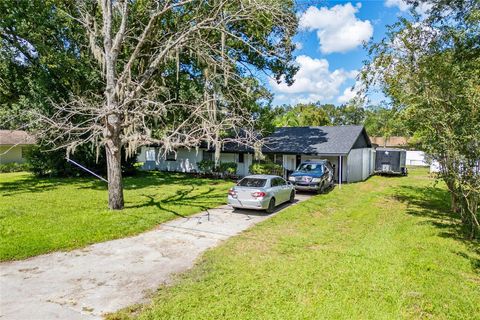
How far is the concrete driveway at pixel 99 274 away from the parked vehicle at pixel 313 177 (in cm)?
794

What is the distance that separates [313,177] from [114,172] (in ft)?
33.3

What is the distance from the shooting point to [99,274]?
602 cm

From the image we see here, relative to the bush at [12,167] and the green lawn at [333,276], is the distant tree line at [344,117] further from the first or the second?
the bush at [12,167]

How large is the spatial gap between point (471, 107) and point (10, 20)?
19684 mm

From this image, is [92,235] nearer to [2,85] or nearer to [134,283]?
[134,283]

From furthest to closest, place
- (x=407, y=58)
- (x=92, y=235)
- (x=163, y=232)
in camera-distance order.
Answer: (x=407, y=58) < (x=163, y=232) < (x=92, y=235)

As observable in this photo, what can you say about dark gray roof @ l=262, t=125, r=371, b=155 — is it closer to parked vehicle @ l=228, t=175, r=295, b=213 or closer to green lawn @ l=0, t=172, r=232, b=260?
green lawn @ l=0, t=172, r=232, b=260

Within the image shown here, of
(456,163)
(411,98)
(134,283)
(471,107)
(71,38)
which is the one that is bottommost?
(134,283)

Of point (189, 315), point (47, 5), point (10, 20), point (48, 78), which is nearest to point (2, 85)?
point (48, 78)

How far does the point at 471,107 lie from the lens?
7.47 meters

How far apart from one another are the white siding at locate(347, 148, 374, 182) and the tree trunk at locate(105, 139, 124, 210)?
1566 cm

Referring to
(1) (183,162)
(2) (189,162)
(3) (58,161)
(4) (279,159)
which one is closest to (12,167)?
(3) (58,161)

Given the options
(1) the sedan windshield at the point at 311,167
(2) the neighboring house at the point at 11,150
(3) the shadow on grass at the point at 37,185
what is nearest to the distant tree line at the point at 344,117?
(1) the sedan windshield at the point at 311,167

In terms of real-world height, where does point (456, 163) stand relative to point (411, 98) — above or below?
below
